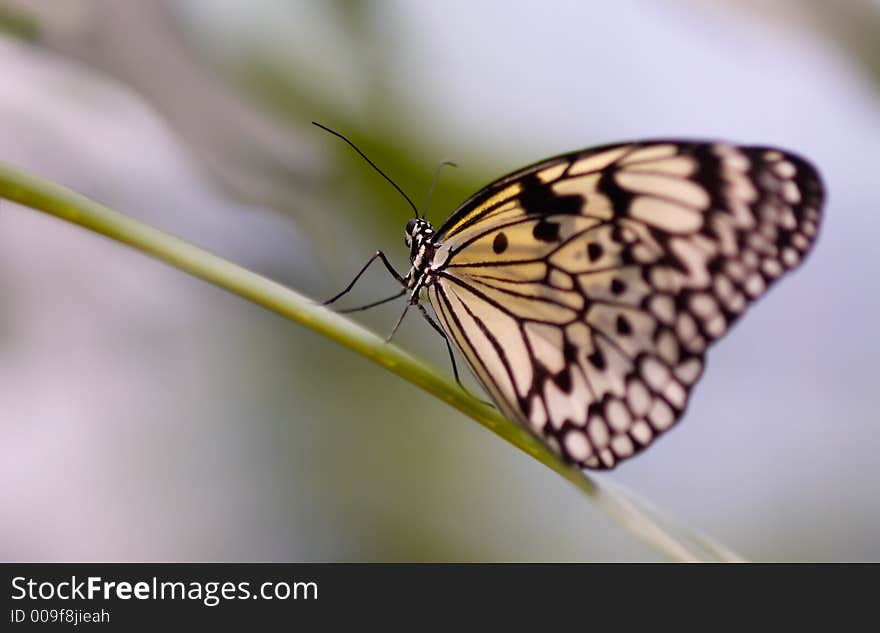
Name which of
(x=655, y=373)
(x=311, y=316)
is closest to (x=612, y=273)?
(x=655, y=373)

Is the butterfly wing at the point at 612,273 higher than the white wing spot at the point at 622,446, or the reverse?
the butterfly wing at the point at 612,273

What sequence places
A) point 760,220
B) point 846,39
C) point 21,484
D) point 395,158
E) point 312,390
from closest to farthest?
point 760,220 < point 846,39 < point 395,158 < point 312,390 < point 21,484

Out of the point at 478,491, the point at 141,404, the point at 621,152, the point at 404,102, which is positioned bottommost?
the point at 621,152

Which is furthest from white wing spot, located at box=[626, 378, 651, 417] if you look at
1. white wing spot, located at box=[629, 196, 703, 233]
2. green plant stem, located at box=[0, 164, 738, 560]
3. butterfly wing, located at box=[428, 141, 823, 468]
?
green plant stem, located at box=[0, 164, 738, 560]

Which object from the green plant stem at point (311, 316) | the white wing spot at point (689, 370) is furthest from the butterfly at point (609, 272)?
the green plant stem at point (311, 316)

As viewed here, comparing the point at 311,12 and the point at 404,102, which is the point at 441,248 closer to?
the point at 404,102

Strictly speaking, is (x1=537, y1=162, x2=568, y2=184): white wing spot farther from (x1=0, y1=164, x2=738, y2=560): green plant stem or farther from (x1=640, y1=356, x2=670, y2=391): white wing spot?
(x1=0, y1=164, x2=738, y2=560): green plant stem

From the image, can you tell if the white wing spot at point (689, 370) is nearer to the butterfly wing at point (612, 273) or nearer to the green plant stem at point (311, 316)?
the butterfly wing at point (612, 273)
